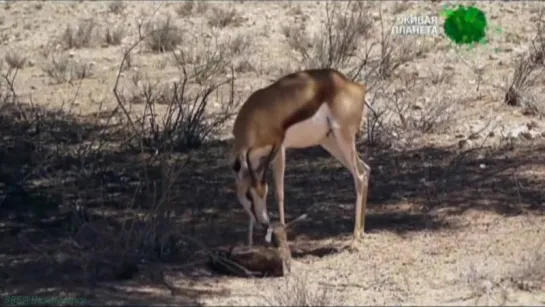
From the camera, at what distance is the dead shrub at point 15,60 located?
18766 mm

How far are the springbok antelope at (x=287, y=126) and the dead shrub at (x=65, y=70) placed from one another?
7656 millimetres

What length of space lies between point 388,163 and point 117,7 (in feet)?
36.3

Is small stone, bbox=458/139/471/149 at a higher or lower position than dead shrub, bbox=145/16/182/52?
higher

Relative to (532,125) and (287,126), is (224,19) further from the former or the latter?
(287,126)

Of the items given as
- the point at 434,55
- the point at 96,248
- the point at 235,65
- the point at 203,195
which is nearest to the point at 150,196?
the point at 203,195

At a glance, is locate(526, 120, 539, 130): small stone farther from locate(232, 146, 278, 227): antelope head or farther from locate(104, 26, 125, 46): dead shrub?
locate(104, 26, 125, 46): dead shrub

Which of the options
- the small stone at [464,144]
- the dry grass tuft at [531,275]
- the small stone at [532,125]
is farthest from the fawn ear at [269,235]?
the small stone at [532,125]

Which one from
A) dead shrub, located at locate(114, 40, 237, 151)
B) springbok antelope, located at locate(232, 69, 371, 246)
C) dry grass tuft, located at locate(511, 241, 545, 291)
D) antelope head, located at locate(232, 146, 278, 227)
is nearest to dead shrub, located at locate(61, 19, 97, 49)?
dead shrub, located at locate(114, 40, 237, 151)

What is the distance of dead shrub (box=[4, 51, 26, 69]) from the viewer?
1877 centimetres

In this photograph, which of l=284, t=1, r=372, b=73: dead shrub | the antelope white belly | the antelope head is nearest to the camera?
the antelope head

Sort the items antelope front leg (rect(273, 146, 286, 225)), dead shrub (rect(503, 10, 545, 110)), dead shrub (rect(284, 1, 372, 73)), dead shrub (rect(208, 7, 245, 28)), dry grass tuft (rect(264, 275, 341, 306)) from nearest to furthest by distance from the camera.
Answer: dry grass tuft (rect(264, 275, 341, 306)) < antelope front leg (rect(273, 146, 286, 225)) < dead shrub (rect(503, 10, 545, 110)) < dead shrub (rect(284, 1, 372, 73)) < dead shrub (rect(208, 7, 245, 28))

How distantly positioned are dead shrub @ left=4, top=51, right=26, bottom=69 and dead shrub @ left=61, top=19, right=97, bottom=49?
114cm

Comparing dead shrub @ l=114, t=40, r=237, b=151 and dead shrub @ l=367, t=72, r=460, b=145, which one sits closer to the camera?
dead shrub @ l=114, t=40, r=237, b=151

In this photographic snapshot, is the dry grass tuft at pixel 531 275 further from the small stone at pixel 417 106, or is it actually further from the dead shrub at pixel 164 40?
the dead shrub at pixel 164 40
